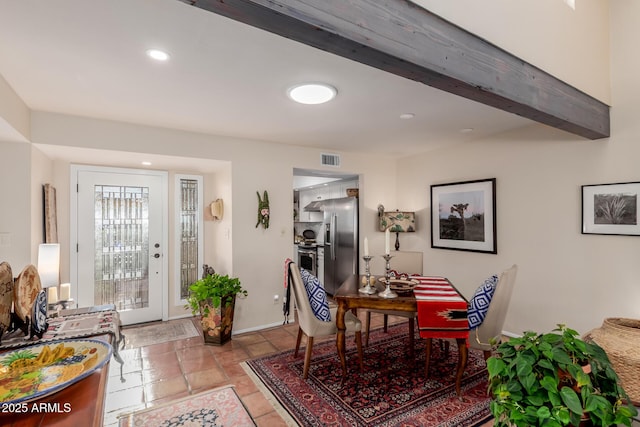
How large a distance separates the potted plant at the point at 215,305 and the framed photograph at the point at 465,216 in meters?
2.75

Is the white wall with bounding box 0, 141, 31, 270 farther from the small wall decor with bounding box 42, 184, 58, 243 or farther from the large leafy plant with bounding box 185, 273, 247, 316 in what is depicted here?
the large leafy plant with bounding box 185, 273, 247, 316

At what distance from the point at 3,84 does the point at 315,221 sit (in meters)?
4.94

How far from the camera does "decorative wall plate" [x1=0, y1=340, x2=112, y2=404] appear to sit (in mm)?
1014

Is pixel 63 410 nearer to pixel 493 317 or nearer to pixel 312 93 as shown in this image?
pixel 312 93

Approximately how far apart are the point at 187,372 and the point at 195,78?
2.46m

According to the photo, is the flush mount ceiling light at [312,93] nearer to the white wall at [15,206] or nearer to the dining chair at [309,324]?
the dining chair at [309,324]

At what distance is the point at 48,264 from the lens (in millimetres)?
2594

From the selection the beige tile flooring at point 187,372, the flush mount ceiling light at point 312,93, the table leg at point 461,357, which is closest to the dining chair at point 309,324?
the beige tile flooring at point 187,372

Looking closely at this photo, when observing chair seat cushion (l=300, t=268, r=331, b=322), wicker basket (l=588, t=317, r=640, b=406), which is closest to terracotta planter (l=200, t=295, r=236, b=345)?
chair seat cushion (l=300, t=268, r=331, b=322)

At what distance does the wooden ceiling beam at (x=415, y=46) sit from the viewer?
1114 millimetres

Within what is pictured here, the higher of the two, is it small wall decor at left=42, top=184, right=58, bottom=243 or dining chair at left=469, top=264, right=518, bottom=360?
small wall decor at left=42, top=184, right=58, bottom=243

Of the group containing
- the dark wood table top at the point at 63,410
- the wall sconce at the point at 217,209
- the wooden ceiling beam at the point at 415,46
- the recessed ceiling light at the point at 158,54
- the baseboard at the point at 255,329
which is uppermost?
the recessed ceiling light at the point at 158,54

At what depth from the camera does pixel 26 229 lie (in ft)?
8.75

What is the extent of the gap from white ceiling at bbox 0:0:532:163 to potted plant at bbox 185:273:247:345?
67.2 inches
